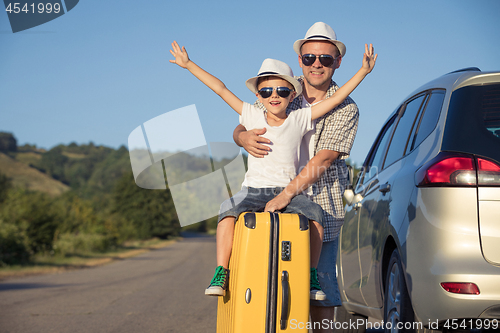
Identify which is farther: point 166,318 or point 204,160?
point 166,318

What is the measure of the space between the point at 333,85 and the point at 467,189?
54.5 inches

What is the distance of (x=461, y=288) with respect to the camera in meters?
2.66

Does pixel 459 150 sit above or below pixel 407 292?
above

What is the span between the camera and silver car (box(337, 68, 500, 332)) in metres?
2.67

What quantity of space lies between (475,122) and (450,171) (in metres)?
0.34

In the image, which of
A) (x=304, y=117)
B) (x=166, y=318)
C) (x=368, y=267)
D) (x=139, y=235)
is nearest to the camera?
(x=304, y=117)

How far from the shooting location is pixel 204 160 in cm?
440

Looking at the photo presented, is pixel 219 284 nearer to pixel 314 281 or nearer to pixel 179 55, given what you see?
pixel 314 281

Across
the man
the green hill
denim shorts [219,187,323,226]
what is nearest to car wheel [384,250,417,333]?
the man

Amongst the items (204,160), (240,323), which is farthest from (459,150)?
(204,160)

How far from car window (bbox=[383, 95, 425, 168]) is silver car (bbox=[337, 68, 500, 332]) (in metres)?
0.17

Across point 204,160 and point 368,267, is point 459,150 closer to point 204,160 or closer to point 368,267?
point 368,267

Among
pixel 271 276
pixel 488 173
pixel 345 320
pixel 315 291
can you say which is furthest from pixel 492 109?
pixel 345 320

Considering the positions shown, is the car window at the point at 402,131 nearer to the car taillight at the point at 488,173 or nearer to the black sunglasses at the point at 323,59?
the black sunglasses at the point at 323,59
